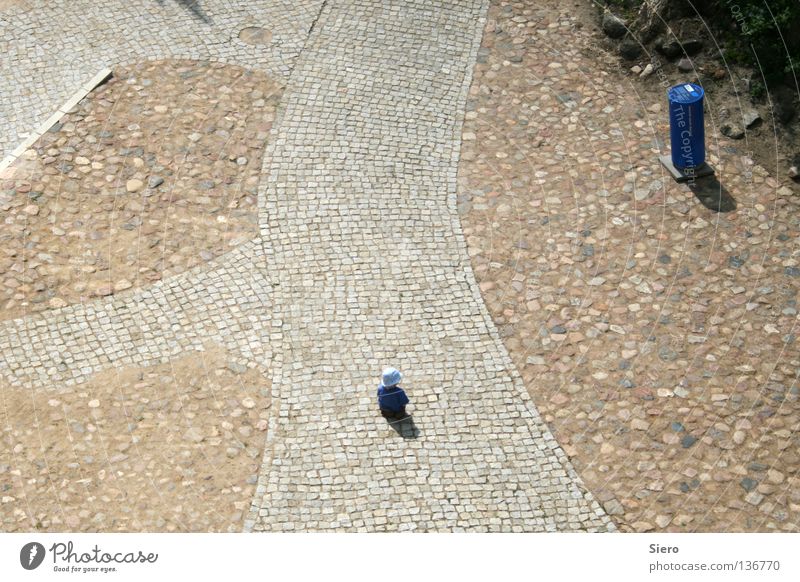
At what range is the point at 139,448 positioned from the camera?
42.9ft

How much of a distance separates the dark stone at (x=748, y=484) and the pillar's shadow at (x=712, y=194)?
437 cm

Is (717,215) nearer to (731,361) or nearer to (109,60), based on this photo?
(731,361)

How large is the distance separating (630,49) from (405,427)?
7955 mm

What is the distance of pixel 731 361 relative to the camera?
13.9 meters

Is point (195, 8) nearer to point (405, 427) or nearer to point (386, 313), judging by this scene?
point (386, 313)

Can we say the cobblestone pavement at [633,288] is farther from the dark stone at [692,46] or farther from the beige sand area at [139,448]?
the beige sand area at [139,448]

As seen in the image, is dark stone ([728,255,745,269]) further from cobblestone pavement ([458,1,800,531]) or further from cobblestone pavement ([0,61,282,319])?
cobblestone pavement ([0,61,282,319])

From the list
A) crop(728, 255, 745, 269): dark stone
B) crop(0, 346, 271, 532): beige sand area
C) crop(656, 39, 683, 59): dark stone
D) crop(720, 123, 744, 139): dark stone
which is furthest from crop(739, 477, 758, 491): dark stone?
crop(656, 39, 683, 59): dark stone

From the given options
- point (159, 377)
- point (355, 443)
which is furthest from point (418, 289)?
point (159, 377)

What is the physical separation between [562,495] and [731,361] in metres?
2.85

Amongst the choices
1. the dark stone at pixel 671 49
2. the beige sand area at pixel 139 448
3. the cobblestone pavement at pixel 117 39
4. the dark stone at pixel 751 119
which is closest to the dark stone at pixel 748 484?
the beige sand area at pixel 139 448

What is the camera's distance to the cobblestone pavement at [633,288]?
42.3 feet

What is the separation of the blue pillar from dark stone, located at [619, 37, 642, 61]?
232 centimetres

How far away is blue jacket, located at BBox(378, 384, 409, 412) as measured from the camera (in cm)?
1308
